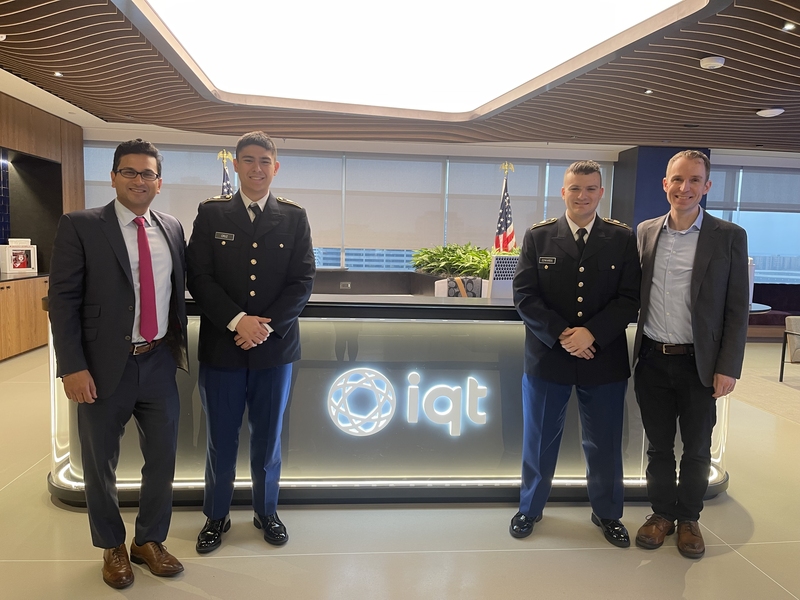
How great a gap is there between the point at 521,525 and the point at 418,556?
552 mm

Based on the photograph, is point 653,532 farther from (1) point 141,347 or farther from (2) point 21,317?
(2) point 21,317

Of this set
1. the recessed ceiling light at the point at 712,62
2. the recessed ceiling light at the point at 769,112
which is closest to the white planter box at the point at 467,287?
the recessed ceiling light at the point at 712,62

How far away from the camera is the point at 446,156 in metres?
9.91

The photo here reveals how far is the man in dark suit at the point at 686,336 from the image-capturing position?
2396 mm

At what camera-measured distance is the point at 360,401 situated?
115 inches

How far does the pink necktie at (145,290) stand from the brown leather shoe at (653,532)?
241cm

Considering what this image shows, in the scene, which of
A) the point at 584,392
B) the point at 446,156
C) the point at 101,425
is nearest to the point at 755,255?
the point at 446,156

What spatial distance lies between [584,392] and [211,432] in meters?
1.77

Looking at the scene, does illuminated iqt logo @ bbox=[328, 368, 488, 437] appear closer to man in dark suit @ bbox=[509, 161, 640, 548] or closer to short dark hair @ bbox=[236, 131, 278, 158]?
man in dark suit @ bbox=[509, 161, 640, 548]

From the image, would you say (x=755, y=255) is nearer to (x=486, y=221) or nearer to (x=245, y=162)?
(x=486, y=221)

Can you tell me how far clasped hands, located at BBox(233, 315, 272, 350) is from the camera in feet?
7.48

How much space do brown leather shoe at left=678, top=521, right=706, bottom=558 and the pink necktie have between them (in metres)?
2.57

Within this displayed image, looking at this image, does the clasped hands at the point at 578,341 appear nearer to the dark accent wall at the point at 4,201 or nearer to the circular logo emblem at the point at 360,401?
the circular logo emblem at the point at 360,401

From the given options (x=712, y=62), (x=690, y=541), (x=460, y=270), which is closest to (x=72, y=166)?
(x=460, y=270)
